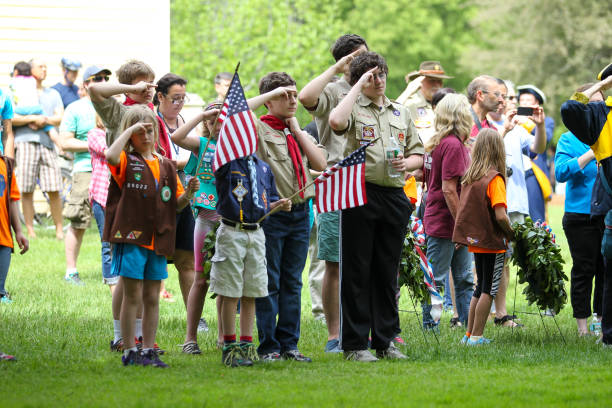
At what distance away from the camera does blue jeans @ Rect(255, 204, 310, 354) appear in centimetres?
759

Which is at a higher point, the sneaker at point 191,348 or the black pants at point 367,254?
the black pants at point 367,254

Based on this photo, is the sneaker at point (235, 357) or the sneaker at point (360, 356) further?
the sneaker at point (360, 356)

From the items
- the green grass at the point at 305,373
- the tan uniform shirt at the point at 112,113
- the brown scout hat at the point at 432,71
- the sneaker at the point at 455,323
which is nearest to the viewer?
the green grass at the point at 305,373

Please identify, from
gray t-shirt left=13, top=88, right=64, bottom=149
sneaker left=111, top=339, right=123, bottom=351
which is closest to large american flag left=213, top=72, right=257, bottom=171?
sneaker left=111, top=339, right=123, bottom=351

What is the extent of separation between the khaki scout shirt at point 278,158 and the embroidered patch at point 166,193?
Result: 747 mm

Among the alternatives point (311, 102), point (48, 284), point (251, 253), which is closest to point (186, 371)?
point (251, 253)

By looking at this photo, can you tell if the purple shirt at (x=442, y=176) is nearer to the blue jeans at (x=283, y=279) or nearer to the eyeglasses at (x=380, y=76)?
the eyeglasses at (x=380, y=76)

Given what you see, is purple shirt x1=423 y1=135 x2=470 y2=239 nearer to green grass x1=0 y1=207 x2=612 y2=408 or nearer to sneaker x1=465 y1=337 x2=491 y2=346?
green grass x1=0 y1=207 x2=612 y2=408

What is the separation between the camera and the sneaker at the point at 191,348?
7990 millimetres

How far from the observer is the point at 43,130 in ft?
54.0

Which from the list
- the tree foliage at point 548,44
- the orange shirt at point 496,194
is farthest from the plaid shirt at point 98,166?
the tree foliage at point 548,44

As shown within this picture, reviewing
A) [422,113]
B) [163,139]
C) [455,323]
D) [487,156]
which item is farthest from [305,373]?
[422,113]

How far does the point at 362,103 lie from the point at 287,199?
1.05 metres

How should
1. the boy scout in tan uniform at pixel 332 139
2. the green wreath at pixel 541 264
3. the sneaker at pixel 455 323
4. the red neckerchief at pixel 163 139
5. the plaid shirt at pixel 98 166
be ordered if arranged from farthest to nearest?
1. the sneaker at pixel 455 323
2. the plaid shirt at pixel 98 166
3. the green wreath at pixel 541 264
4. the red neckerchief at pixel 163 139
5. the boy scout in tan uniform at pixel 332 139
